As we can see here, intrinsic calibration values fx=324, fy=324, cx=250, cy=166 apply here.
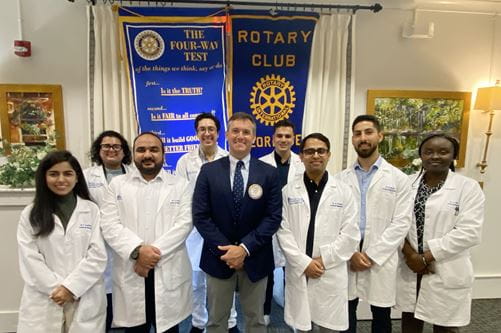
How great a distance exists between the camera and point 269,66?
318 centimetres


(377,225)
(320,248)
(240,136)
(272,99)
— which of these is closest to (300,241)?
(320,248)

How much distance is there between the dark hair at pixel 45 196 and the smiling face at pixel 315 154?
1333 millimetres

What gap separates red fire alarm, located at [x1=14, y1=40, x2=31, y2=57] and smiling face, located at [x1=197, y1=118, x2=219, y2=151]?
1.87m

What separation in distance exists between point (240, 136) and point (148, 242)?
2.74 feet

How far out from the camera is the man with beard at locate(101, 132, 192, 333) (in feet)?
6.12

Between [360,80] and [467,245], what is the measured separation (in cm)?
198

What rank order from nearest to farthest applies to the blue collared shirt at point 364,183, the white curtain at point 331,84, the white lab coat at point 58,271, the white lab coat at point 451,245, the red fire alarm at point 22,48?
1. the white lab coat at point 58,271
2. the white lab coat at point 451,245
3. the blue collared shirt at point 364,183
4. the red fire alarm at point 22,48
5. the white curtain at point 331,84

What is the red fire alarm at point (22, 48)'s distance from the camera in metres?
2.94

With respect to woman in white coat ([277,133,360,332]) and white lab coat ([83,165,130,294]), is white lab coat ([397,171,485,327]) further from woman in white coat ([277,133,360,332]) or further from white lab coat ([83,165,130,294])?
white lab coat ([83,165,130,294])

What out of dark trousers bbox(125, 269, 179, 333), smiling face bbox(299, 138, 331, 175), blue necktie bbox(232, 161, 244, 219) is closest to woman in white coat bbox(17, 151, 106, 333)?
dark trousers bbox(125, 269, 179, 333)

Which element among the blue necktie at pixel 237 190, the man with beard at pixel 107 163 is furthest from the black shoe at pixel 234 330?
the blue necktie at pixel 237 190

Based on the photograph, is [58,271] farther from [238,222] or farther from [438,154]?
[438,154]

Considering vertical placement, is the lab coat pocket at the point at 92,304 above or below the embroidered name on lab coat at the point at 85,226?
below

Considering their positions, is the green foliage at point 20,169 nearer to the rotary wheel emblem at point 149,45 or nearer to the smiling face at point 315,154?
the rotary wheel emblem at point 149,45
